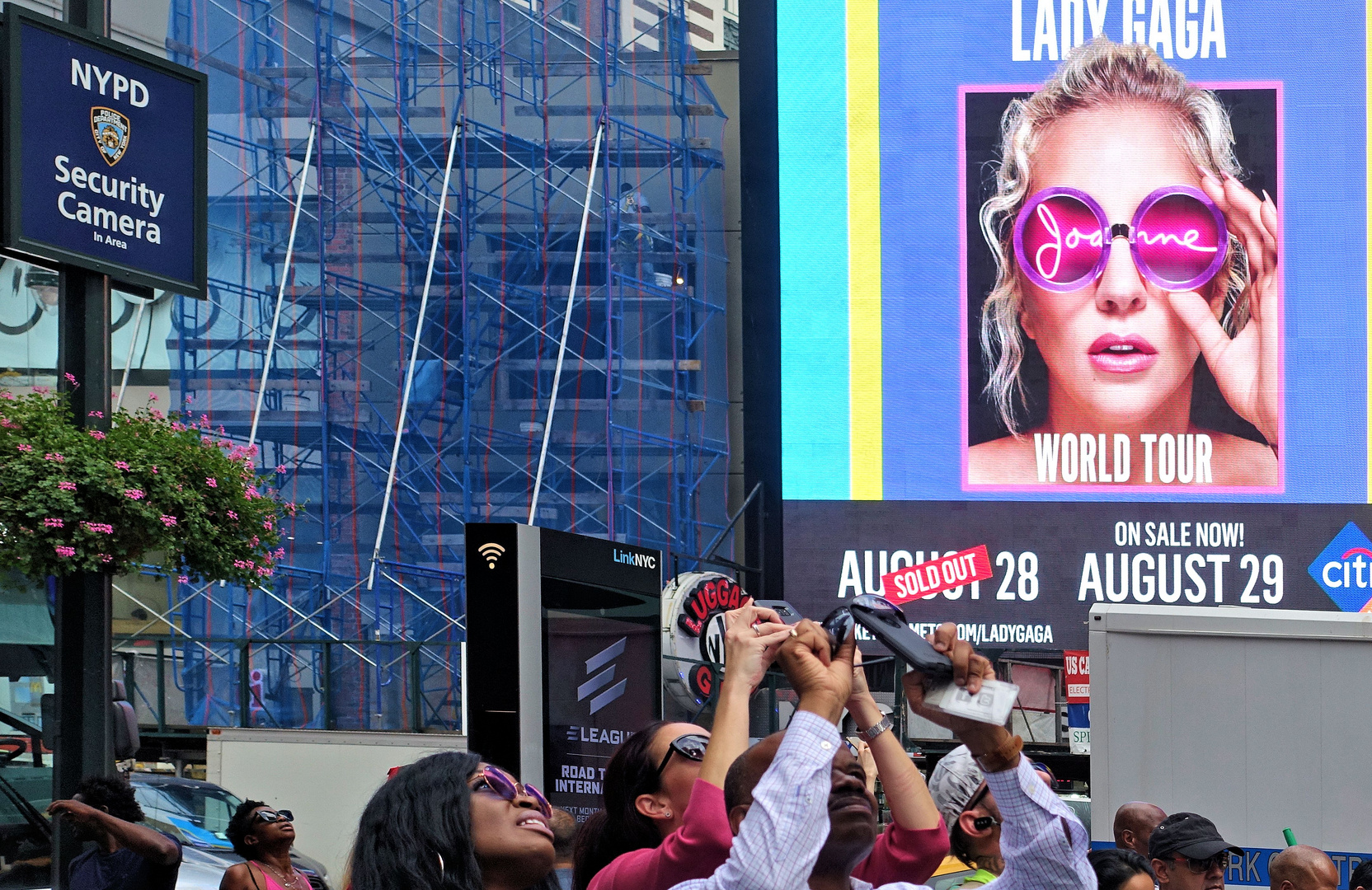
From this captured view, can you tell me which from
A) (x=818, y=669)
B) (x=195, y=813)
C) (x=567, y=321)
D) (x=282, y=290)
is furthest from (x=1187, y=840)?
(x=282, y=290)

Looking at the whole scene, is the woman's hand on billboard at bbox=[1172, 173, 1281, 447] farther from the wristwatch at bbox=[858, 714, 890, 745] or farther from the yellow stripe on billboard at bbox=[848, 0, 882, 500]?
the wristwatch at bbox=[858, 714, 890, 745]

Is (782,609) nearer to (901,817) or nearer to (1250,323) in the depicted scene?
(901,817)

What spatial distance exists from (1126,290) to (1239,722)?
10.00 metres

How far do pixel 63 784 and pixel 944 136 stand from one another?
13613 mm

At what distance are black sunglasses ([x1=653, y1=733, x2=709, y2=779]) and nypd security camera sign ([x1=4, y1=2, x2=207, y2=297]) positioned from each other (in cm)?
381

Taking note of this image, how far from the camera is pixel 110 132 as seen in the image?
6.71 metres

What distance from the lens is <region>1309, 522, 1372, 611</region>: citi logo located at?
17.9 meters

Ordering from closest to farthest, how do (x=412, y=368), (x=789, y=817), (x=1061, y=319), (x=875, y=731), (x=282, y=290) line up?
1. (x=789, y=817)
2. (x=875, y=731)
3. (x=1061, y=319)
4. (x=412, y=368)
5. (x=282, y=290)

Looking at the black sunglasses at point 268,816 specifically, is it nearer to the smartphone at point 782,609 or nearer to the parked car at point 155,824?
the parked car at point 155,824

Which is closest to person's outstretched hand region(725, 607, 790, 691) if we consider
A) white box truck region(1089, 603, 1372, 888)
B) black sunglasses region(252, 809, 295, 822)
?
black sunglasses region(252, 809, 295, 822)

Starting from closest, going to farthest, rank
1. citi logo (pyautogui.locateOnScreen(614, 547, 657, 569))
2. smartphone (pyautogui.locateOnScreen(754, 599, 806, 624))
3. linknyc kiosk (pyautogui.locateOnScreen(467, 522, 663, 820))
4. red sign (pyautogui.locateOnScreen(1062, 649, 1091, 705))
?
1. smartphone (pyautogui.locateOnScreen(754, 599, 806, 624))
2. linknyc kiosk (pyautogui.locateOnScreen(467, 522, 663, 820))
3. citi logo (pyautogui.locateOnScreen(614, 547, 657, 569))
4. red sign (pyautogui.locateOnScreen(1062, 649, 1091, 705))

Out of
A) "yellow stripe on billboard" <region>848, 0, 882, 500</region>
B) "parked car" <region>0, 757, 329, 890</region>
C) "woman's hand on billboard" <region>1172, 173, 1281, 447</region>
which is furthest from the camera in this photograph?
"woman's hand on billboard" <region>1172, 173, 1281, 447</region>

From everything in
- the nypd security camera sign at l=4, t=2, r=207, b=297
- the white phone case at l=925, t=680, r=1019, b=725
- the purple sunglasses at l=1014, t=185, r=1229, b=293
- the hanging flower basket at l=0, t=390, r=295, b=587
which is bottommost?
the white phone case at l=925, t=680, r=1019, b=725

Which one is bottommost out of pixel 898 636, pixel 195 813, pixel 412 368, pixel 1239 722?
pixel 195 813
